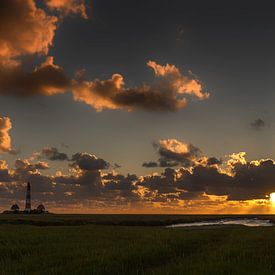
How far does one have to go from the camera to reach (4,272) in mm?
21031

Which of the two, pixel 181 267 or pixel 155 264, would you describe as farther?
pixel 155 264

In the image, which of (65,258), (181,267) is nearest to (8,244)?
(65,258)

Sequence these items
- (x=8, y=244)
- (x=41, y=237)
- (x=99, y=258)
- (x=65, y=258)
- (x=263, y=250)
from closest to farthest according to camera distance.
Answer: (x=99, y=258) → (x=65, y=258) → (x=263, y=250) → (x=8, y=244) → (x=41, y=237)

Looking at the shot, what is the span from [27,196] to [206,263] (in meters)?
161

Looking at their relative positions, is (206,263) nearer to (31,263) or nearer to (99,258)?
(99,258)

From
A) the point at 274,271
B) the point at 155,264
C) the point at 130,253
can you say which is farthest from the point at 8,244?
the point at 274,271

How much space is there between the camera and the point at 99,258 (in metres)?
23.8

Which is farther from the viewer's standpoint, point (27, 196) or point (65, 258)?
point (27, 196)

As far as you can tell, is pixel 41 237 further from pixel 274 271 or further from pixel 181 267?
pixel 274 271

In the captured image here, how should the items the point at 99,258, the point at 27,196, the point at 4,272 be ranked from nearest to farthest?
1. the point at 4,272
2. the point at 99,258
3. the point at 27,196

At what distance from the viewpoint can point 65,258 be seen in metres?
25.4

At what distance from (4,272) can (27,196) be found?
6252 inches

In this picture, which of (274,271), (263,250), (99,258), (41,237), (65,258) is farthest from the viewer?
(41,237)

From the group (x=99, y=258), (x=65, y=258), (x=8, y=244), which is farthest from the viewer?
(x=8, y=244)
